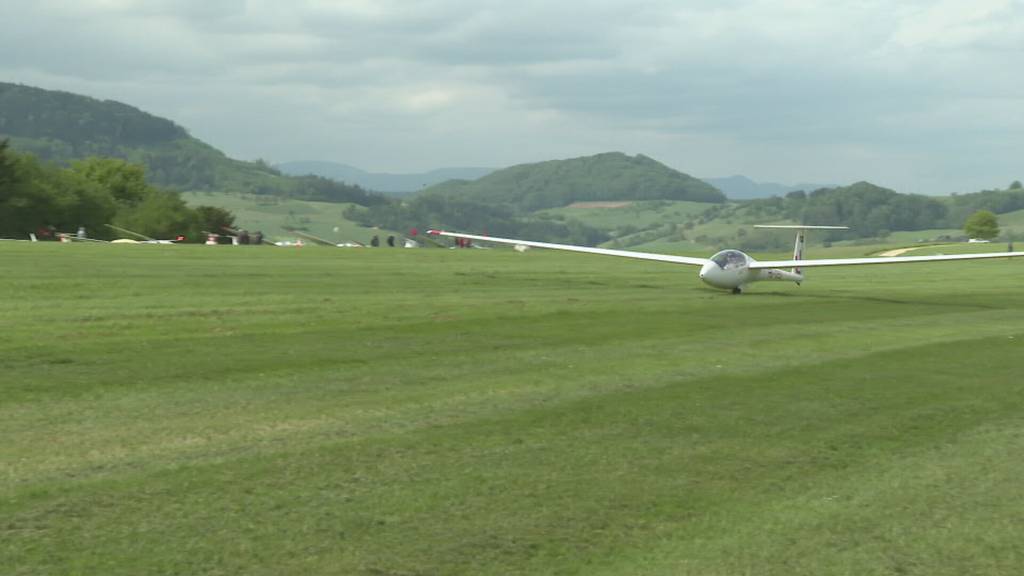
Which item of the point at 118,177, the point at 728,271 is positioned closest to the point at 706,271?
the point at 728,271

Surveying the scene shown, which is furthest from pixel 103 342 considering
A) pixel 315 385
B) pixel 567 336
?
pixel 567 336

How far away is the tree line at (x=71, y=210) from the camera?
303 ft

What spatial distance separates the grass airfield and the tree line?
243ft

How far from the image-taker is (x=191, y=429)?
11.5 metres

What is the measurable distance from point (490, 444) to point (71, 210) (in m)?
96.7

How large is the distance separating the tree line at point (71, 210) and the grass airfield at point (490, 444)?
243ft

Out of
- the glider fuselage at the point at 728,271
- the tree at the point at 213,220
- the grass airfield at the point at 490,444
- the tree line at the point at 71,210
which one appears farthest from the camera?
the tree at the point at 213,220

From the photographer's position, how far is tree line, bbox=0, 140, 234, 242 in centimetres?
9238

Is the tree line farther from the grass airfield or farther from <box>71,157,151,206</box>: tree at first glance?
the grass airfield

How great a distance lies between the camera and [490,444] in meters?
11.6

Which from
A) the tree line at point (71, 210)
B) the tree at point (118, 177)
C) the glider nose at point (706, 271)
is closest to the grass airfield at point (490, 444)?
the glider nose at point (706, 271)

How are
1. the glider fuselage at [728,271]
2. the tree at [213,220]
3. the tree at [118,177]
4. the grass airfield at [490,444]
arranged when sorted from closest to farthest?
1. the grass airfield at [490,444]
2. the glider fuselage at [728,271]
3. the tree at [213,220]
4. the tree at [118,177]

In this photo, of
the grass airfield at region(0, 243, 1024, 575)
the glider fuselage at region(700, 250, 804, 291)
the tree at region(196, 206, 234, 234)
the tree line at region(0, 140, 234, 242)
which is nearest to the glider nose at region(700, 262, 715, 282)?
the glider fuselage at region(700, 250, 804, 291)

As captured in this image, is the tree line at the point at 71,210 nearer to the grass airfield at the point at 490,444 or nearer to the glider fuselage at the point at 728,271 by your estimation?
the glider fuselage at the point at 728,271
